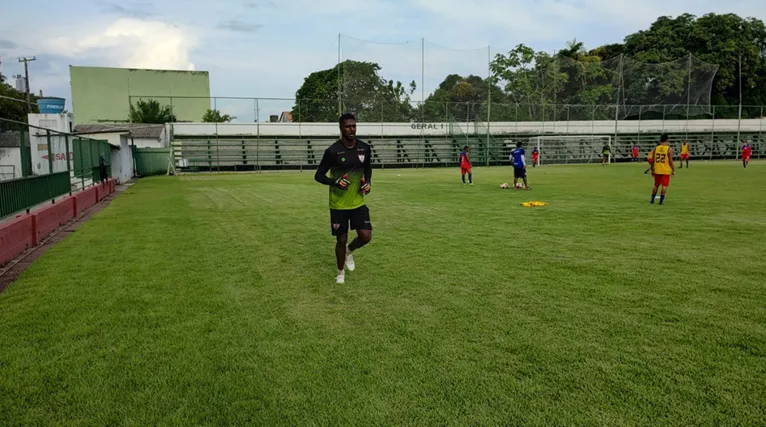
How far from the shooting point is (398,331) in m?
4.64

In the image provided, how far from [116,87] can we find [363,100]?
34549mm

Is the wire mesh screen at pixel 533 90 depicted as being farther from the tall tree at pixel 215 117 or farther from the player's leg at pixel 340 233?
the player's leg at pixel 340 233

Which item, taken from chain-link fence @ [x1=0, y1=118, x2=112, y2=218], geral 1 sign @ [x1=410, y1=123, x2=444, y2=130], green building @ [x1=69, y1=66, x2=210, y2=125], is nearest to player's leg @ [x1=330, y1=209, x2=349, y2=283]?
chain-link fence @ [x1=0, y1=118, x2=112, y2=218]

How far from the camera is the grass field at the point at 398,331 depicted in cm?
332

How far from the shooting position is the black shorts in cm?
644

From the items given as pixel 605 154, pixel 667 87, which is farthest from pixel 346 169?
pixel 667 87

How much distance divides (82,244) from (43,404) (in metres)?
6.59

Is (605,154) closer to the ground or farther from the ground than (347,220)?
farther from the ground

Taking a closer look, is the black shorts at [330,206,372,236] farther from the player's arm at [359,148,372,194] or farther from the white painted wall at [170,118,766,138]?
the white painted wall at [170,118,766,138]

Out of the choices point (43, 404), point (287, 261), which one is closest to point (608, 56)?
point (287, 261)

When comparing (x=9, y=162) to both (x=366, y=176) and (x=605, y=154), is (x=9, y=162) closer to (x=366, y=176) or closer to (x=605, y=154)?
(x=366, y=176)

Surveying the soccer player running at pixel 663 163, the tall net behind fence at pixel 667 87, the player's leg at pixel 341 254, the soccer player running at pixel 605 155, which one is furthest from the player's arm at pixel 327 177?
the tall net behind fence at pixel 667 87

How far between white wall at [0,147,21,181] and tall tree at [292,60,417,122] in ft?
95.8

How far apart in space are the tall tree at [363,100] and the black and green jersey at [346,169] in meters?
32.5
